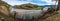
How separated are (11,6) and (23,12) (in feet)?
0.47

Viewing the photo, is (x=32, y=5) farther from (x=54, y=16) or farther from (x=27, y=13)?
(x=54, y=16)

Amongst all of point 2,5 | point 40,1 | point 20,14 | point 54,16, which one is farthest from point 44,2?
point 2,5

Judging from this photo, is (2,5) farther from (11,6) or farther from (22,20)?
(22,20)

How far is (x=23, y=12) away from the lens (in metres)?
1.04

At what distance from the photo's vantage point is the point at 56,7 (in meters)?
1.07

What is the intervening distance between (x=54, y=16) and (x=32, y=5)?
0.87 feet

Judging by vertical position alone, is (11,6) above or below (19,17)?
above

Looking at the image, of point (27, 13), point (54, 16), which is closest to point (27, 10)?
point (27, 13)

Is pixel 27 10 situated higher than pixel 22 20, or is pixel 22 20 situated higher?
pixel 27 10

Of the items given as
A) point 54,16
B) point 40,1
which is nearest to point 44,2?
point 40,1

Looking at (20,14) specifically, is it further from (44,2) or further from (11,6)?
(44,2)

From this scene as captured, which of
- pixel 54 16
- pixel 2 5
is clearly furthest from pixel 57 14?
pixel 2 5

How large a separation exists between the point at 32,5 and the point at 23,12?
125 millimetres

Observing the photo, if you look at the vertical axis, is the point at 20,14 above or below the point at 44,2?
below
